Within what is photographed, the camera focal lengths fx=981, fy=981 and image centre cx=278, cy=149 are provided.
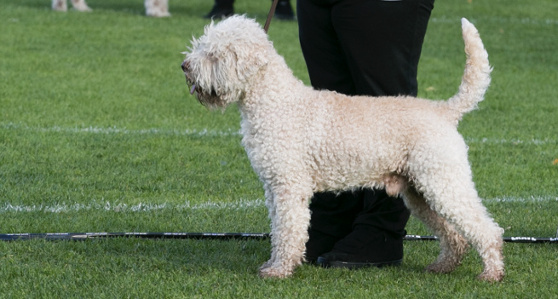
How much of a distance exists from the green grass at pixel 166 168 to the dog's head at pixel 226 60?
37.4 inches

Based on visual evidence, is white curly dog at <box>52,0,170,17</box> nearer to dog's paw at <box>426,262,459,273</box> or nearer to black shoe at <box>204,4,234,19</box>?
black shoe at <box>204,4,234,19</box>

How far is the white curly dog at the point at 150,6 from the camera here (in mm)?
15688

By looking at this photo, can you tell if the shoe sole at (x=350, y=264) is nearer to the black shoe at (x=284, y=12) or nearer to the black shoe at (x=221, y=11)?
the black shoe at (x=221, y=11)

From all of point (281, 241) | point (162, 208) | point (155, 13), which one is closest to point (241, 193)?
point (162, 208)

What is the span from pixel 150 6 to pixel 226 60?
11.4m

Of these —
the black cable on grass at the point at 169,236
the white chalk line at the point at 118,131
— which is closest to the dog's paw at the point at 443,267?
the black cable on grass at the point at 169,236

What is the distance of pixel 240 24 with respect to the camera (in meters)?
4.75

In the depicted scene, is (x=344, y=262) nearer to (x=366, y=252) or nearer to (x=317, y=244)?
(x=366, y=252)

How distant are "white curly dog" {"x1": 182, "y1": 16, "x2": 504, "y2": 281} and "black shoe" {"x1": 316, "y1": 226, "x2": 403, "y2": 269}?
38cm

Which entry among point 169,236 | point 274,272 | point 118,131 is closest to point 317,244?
point 274,272

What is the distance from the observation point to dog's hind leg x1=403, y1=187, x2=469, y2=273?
5.00m

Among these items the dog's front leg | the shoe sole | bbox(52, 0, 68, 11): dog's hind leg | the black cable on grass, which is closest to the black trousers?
the shoe sole

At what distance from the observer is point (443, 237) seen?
5.05 metres

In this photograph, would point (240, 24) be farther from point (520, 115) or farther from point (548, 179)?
point (520, 115)
